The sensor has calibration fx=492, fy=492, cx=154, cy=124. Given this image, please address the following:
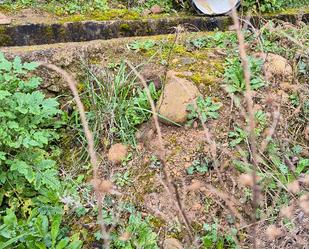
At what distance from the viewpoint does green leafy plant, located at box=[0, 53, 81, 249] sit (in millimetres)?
2721

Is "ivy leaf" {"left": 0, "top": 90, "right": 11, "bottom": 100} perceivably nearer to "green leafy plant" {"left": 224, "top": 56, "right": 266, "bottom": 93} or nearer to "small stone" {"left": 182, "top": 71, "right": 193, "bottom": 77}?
"small stone" {"left": 182, "top": 71, "right": 193, "bottom": 77}

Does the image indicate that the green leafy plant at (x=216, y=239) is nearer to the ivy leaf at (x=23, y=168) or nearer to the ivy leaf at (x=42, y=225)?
the ivy leaf at (x=42, y=225)

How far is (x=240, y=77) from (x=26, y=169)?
164 centimetres

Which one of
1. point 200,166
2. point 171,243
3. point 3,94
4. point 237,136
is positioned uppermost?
point 3,94

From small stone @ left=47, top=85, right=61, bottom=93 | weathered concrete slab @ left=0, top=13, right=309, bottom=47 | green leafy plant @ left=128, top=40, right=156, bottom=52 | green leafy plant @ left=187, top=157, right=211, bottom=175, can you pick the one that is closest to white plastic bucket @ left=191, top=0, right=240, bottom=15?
weathered concrete slab @ left=0, top=13, right=309, bottom=47

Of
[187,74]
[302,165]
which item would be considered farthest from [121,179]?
[302,165]

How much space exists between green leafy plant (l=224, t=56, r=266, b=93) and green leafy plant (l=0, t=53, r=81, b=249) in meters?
1.25

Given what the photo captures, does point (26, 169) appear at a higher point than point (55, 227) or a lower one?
higher

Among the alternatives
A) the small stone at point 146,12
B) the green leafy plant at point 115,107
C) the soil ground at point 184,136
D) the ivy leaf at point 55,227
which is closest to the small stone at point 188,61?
the soil ground at point 184,136

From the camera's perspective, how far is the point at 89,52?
3.84 metres

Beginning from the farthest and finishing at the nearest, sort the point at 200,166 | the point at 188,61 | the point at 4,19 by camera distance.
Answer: the point at 4,19
the point at 188,61
the point at 200,166

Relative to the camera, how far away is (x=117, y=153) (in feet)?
9.98

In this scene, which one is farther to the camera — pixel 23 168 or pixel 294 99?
pixel 294 99

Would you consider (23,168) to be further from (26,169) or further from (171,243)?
(171,243)
